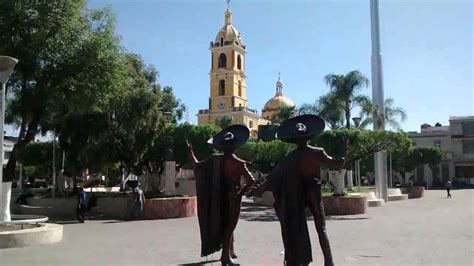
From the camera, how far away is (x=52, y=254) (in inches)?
407

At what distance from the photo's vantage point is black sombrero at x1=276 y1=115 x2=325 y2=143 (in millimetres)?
6605

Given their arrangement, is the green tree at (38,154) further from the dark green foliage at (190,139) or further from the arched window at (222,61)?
the arched window at (222,61)

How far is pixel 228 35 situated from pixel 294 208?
7985 cm

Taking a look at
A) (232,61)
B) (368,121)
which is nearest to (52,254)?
(368,121)

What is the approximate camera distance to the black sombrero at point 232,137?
8148 mm

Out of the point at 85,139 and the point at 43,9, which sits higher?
the point at 43,9

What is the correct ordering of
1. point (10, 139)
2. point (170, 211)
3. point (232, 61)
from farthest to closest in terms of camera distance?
1. point (232, 61)
2. point (10, 139)
3. point (170, 211)

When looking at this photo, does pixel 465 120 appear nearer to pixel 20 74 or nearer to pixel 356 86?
pixel 356 86

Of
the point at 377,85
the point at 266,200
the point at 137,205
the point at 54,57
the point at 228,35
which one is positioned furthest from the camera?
the point at 228,35

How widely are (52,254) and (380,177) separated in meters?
23.8

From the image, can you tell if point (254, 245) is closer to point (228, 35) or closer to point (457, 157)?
point (457, 157)

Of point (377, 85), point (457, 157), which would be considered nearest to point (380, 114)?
point (377, 85)

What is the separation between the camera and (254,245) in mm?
11453

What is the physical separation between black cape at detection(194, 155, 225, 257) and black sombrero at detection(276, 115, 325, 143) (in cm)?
177
